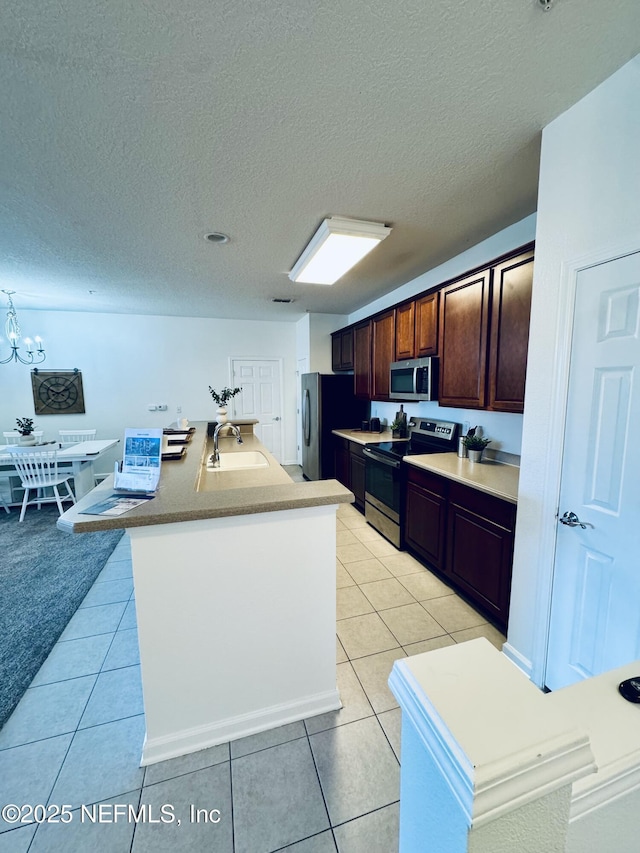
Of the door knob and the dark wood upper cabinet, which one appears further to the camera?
the dark wood upper cabinet

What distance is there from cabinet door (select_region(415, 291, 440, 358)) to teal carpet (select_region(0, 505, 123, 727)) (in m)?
3.34

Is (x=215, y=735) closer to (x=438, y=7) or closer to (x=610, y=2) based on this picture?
(x=438, y=7)

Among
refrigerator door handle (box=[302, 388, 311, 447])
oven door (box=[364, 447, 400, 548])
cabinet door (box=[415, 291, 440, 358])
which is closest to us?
cabinet door (box=[415, 291, 440, 358])

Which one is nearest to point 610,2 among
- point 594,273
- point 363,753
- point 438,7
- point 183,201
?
point 438,7

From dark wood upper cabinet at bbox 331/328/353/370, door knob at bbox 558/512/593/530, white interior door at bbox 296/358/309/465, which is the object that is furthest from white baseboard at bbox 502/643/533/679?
white interior door at bbox 296/358/309/465

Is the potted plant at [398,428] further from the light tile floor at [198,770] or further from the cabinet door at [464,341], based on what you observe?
the light tile floor at [198,770]

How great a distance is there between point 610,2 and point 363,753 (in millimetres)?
2716

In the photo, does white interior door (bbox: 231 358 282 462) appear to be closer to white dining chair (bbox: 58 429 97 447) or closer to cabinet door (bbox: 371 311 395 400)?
white dining chair (bbox: 58 429 97 447)

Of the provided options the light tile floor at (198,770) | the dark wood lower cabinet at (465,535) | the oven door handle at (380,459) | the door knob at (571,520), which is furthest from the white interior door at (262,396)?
the door knob at (571,520)

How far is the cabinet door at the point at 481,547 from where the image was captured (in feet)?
6.45

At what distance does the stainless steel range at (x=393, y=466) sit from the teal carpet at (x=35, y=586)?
8.24 ft

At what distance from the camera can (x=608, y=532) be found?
1.35 metres

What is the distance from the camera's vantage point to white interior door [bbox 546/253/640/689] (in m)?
1.27

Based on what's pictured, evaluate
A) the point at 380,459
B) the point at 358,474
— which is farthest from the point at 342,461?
the point at 380,459
